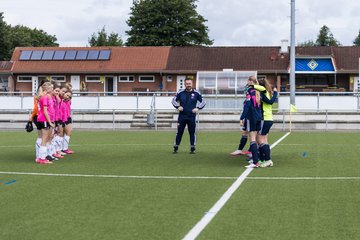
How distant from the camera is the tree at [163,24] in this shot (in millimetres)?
78562

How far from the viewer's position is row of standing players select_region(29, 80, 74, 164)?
14.0m

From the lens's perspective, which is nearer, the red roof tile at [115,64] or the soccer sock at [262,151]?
the soccer sock at [262,151]

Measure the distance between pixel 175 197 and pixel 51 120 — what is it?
629cm

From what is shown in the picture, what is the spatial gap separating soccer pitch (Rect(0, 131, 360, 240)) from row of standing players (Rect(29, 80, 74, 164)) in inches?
15.7

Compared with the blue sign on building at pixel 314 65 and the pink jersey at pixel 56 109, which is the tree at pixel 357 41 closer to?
the blue sign on building at pixel 314 65

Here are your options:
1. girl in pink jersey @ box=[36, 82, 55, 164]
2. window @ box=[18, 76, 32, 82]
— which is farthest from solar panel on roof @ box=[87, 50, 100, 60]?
girl in pink jersey @ box=[36, 82, 55, 164]

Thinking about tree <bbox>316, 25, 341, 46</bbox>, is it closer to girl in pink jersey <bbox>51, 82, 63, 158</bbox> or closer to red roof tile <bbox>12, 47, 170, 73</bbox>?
red roof tile <bbox>12, 47, 170, 73</bbox>

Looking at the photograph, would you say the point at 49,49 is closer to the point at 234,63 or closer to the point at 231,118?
the point at 234,63

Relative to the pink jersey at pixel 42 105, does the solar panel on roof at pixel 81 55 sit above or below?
above

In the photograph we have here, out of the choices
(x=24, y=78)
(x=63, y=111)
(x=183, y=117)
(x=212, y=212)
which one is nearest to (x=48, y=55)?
(x=24, y=78)

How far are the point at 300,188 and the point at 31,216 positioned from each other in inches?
164

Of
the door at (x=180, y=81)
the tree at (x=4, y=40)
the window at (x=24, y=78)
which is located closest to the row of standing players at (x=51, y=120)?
the door at (x=180, y=81)

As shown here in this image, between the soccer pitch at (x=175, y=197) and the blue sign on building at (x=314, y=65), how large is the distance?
4075cm

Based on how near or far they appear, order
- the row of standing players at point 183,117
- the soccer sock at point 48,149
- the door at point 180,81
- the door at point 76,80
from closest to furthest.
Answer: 1. the row of standing players at point 183,117
2. the soccer sock at point 48,149
3. the door at point 180,81
4. the door at point 76,80
